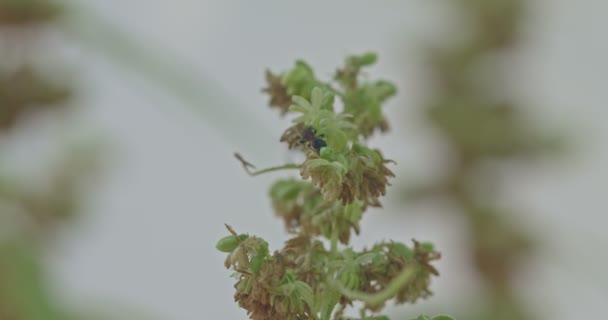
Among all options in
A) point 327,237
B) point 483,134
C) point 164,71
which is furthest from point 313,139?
point 483,134

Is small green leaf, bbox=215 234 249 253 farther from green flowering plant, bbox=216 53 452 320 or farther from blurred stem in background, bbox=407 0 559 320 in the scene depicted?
blurred stem in background, bbox=407 0 559 320

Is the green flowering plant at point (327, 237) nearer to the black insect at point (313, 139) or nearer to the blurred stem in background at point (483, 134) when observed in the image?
the black insect at point (313, 139)

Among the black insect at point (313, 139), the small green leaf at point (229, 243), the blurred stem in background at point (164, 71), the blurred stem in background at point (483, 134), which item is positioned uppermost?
the blurred stem in background at point (483, 134)

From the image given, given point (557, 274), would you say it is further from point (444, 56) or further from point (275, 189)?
point (275, 189)

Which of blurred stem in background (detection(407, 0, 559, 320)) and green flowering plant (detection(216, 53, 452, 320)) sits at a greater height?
blurred stem in background (detection(407, 0, 559, 320))

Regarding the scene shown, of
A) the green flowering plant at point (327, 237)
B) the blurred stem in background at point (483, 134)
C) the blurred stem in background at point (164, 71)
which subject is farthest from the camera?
the blurred stem in background at point (483, 134)

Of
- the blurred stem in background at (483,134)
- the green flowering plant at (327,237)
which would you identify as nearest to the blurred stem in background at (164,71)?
the green flowering plant at (327,237)

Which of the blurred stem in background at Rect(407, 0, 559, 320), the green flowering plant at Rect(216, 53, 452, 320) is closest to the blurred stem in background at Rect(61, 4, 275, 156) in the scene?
the green flowering plant at Rect(216, 53, 452, 320)

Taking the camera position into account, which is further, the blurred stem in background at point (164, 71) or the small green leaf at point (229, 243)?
the blurred stem in background at point (164, 71)

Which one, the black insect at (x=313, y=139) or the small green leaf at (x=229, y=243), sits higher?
the black insect at (x=313, y=139)
